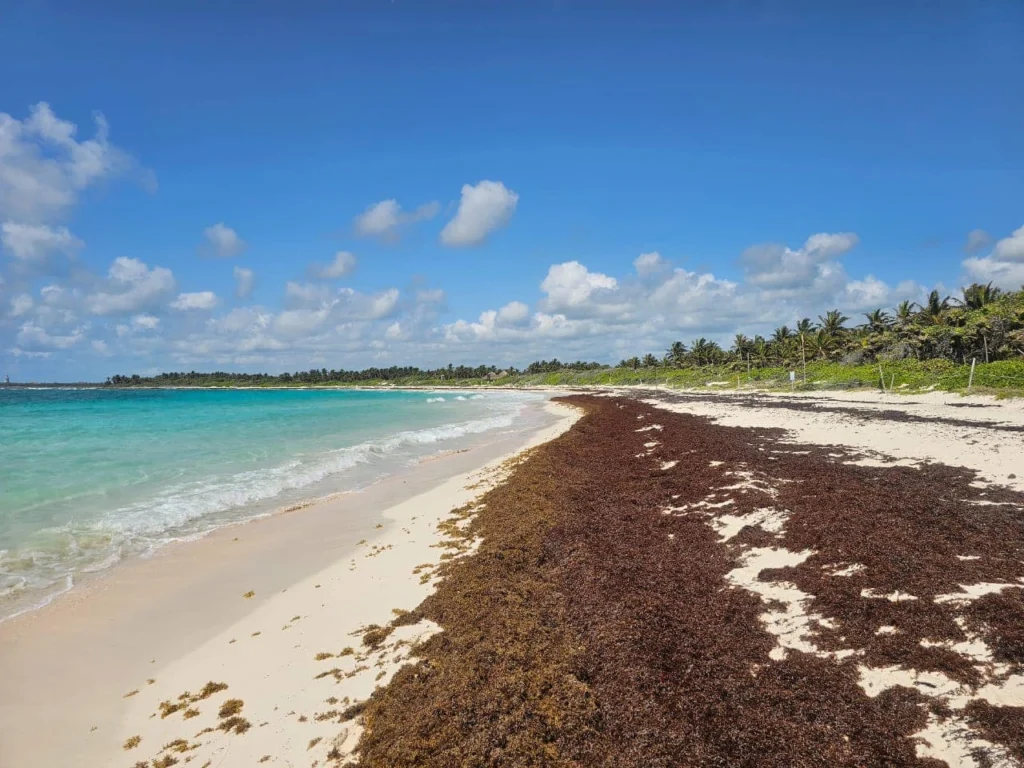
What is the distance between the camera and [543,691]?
466 centimetres

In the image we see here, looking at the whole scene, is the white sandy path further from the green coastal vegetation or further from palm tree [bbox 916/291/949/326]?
palm tree [bbox 916/291/949/326]

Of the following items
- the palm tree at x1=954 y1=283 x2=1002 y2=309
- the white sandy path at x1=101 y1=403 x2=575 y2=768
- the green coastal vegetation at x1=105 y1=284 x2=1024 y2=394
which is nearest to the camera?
the white sandy path at x1=101 y1=403 x2=575 y2=768

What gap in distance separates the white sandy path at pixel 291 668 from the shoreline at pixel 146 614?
0.31 ft

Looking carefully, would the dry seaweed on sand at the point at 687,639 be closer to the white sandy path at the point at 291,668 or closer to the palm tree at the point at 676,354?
the white sandy path at the point at 291,668

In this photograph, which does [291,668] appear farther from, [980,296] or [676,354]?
[676,354]

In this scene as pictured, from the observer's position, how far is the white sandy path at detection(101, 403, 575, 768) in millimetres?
4664

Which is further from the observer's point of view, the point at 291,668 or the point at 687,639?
the point at 291,668

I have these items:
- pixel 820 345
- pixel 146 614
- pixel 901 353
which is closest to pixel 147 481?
pixel 146 614

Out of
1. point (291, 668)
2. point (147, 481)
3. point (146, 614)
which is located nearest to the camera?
point (291, 668)

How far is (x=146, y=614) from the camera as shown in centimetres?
768

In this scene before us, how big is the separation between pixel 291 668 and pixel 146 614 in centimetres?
355

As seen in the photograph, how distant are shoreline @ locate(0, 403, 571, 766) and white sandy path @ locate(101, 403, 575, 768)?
0.31ft

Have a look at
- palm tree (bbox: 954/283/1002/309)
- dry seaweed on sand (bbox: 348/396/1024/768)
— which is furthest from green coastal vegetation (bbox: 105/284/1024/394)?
dry seaweed on sand (bbox: 348/396/1024/768)

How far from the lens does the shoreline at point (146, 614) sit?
525 cm
